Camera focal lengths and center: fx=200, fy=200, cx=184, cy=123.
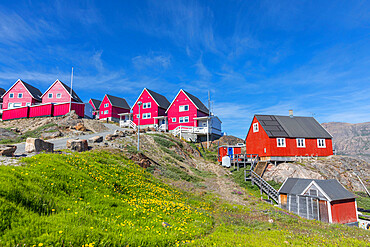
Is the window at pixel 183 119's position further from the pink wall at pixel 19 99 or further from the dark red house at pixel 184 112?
the pink wall at pixel 19 99

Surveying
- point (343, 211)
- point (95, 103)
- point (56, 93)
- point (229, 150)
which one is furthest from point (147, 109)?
point (343, 211)

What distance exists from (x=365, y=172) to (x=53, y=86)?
68.6m

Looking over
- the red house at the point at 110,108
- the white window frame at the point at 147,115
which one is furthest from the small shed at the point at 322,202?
the red house at the point at 110,108

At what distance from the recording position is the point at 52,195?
7.20 metres

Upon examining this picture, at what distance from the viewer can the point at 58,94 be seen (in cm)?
5203

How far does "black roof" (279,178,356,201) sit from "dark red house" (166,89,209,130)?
29294mm

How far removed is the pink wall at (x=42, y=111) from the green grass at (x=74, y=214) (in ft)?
139

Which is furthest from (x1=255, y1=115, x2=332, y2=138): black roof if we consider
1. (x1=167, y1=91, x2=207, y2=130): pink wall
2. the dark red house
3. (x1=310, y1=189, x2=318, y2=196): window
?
(x1=167, y1=91, x2=207, y2=130): pink wall

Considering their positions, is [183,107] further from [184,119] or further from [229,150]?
[229,150]

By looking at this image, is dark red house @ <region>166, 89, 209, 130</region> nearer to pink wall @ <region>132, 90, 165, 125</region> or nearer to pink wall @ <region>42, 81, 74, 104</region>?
pink wall @ <region>132, 90, 165, 125</region>

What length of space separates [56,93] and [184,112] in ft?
111

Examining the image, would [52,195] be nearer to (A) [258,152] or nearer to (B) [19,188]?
(B) [19,188]

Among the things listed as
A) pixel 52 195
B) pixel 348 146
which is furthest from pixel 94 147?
pixel 348 146

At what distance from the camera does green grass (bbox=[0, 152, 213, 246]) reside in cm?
507
